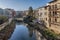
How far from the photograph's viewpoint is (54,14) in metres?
4.47

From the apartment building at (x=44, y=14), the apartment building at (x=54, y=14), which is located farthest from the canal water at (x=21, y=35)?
the apartment building at (x=54, y=14)

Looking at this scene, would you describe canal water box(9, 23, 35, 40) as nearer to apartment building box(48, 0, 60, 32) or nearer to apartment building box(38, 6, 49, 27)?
apartment building box(38, 6, 49, 27)

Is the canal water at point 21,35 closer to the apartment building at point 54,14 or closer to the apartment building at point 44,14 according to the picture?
the apartment building at point 44,14

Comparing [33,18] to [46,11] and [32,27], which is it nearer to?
[46,11]

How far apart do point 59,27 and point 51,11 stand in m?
0.49

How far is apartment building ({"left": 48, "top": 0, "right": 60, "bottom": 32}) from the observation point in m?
4.31

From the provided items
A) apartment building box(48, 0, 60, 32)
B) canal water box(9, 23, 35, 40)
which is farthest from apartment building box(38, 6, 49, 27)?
canal water box(9, 23, 35, 40)

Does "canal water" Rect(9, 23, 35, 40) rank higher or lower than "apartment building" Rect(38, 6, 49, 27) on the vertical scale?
lower

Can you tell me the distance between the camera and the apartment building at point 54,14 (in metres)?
4.31

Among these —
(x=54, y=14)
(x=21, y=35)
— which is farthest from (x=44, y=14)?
(x=21, y=35)

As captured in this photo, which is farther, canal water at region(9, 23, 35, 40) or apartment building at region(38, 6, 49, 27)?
canal water at region(9, 23, 35, 40)

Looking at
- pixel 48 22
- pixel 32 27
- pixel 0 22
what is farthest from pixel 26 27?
pixel 48 22

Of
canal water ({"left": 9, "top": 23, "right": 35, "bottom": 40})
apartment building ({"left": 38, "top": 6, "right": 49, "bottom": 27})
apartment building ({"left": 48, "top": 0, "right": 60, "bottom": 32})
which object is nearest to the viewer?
apartment building ({"left": 48, "top": 0, "right": 60, "bottom": 32})

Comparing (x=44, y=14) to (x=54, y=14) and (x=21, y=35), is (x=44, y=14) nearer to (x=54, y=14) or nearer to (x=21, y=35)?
(x=54, y=14)
